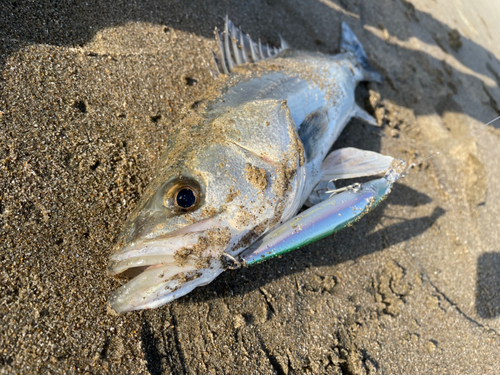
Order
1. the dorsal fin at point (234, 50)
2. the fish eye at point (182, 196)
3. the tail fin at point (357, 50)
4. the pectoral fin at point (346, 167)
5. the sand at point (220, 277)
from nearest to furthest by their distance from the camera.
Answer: the fish eye at point (182, 196), the sand at point (220, 277), the pectoral fin at point (346, 167), the dorsal fin at point (234, 50), the tail fin at point (357, 50)

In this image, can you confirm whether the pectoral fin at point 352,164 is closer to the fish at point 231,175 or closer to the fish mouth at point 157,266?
the fish at point 231,175

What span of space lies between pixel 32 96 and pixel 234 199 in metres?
1.84

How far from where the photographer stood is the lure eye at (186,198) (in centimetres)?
192

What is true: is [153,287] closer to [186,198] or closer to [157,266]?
[157,266]

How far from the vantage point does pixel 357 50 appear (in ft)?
15.1

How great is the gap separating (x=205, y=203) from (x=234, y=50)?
6.92ft

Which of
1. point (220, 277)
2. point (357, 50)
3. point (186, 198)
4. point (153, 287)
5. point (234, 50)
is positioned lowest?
point (220, 277)

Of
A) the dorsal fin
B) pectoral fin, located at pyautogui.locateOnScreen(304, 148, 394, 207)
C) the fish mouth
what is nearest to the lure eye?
the fish mouth

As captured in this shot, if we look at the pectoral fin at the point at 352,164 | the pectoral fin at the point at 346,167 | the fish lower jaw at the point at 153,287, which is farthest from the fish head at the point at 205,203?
the pectoral fin at the point at 352,164

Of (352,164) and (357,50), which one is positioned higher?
(357,50)

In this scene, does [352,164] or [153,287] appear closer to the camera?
[153,287]

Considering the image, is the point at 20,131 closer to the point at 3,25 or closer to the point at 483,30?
the point at 3,25

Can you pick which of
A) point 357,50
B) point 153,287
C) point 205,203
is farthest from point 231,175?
point 357,50

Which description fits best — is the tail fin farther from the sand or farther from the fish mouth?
the fish mouth
